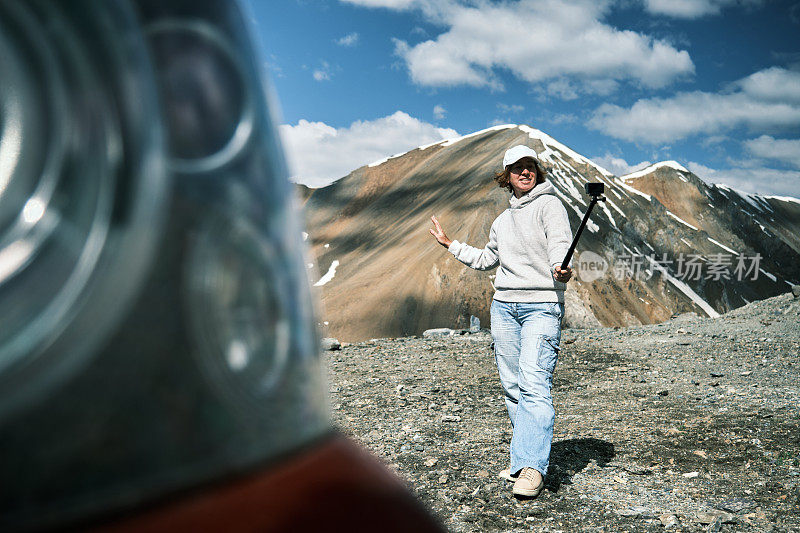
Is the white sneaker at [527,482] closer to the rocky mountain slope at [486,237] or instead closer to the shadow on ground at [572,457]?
the shadow on ground at [572,457]

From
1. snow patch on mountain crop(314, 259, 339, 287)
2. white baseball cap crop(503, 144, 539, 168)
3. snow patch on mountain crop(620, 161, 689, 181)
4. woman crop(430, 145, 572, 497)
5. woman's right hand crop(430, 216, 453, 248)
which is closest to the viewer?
woman crop(430, 145, 572, 497)

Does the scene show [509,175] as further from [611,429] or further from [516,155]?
[611,429]

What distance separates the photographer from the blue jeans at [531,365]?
11.4ft

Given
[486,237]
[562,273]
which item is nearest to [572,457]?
[562,273]

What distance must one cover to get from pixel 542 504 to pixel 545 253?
5.43ft

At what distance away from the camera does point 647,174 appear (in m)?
55.1

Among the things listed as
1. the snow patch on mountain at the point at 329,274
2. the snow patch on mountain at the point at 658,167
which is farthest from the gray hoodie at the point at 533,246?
the snow patch on mountain at the point at 658,167

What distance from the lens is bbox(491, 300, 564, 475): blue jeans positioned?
3475 millimetres

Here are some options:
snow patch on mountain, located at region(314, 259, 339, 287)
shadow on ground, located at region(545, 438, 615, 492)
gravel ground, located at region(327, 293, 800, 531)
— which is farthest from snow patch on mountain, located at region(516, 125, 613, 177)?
shadow on ground, located at region(545, 438, 615, 492)

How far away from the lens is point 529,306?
355 centimetres

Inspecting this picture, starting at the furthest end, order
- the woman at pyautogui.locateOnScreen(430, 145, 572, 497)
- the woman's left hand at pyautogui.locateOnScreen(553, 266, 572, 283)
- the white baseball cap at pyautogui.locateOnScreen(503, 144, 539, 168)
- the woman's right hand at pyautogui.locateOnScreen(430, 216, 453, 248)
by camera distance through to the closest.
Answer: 1. the woman's right hand at pyautogui.locateOnScreen(430, 216, 453, 248)
2. the white baseball cap at pyautogui.locateOnScreen(503, 144, 539, 168)
3. the woman at pyautogui.locateOnScreen(430, 145, 572, 497)
4. the woman's left hand at pyautogui.locateOnScreen(553, 266, 572, 283)

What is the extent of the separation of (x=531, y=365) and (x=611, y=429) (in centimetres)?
254

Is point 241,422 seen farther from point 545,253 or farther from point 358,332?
point 358,332

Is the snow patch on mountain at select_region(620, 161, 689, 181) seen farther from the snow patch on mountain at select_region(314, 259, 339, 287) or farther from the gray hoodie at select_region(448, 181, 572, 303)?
the gray hoodie at select_region(448, 181, 572, 303)
